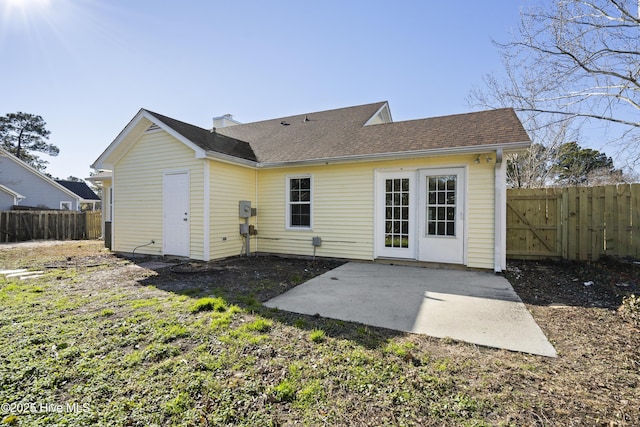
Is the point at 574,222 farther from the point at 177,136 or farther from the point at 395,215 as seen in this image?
the point at 177,136

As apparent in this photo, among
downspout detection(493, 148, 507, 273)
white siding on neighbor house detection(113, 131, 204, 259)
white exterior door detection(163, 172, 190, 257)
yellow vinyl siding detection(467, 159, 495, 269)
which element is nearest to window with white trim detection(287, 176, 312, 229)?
white siding on neighbor house detection(113, 131, 204, 259)

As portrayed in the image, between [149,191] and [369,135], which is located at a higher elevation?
[369,135]

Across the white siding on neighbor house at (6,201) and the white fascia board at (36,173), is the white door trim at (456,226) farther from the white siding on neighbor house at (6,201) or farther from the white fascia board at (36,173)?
the white fascia board at (36,173)

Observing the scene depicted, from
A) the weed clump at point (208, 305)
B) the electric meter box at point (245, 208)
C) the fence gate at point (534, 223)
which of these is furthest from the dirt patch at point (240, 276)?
the fence gate at point (534, 223)

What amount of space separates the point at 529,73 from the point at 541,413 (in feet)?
35.7

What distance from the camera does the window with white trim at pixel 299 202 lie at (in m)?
8.93

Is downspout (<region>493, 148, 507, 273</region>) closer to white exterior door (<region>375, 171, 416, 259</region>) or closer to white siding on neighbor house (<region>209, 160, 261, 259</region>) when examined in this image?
white exterior door (<region>375, 171, 416, 259</region>)

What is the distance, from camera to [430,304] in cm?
457

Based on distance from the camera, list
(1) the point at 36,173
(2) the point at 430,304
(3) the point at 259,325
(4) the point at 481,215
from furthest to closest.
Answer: (1) the point at 36,173 < (4) the point at 481,215 < (2) the point at 430,304 < (3) the point at 259,325

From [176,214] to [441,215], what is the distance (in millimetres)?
7184

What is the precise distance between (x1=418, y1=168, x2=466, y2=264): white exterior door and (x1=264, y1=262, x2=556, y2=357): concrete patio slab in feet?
2.17

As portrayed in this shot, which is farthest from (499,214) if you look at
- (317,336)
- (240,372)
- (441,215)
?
(240,372)

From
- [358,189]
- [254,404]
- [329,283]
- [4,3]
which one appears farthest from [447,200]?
[4,3]

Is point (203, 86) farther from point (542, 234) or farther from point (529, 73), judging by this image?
point (542, 234)
